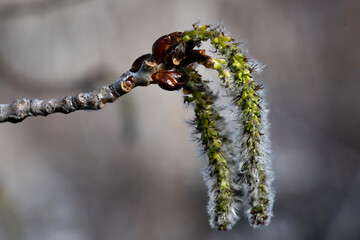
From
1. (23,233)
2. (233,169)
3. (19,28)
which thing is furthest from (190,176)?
(233,169)

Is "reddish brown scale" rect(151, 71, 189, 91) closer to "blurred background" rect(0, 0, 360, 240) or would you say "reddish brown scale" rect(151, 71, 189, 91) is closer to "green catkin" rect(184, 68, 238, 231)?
"green catkin" rect(184, 68, 238, 231)

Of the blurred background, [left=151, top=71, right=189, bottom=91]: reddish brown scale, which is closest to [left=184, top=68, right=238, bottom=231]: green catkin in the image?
[left=151, top=71, right=189, bottom=91]: reddish brown scale

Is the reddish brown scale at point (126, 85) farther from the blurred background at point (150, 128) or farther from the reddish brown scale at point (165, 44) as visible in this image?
the blurred background at point (150, 128)

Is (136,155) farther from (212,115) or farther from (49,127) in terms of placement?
(212,115)

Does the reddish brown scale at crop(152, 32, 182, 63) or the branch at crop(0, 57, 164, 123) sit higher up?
the reddish brown scale at crop(152, 32, 182, 63)

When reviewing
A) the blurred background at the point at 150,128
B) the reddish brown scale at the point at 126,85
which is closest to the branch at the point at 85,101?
the reddish brown scale at the point at 126,85
